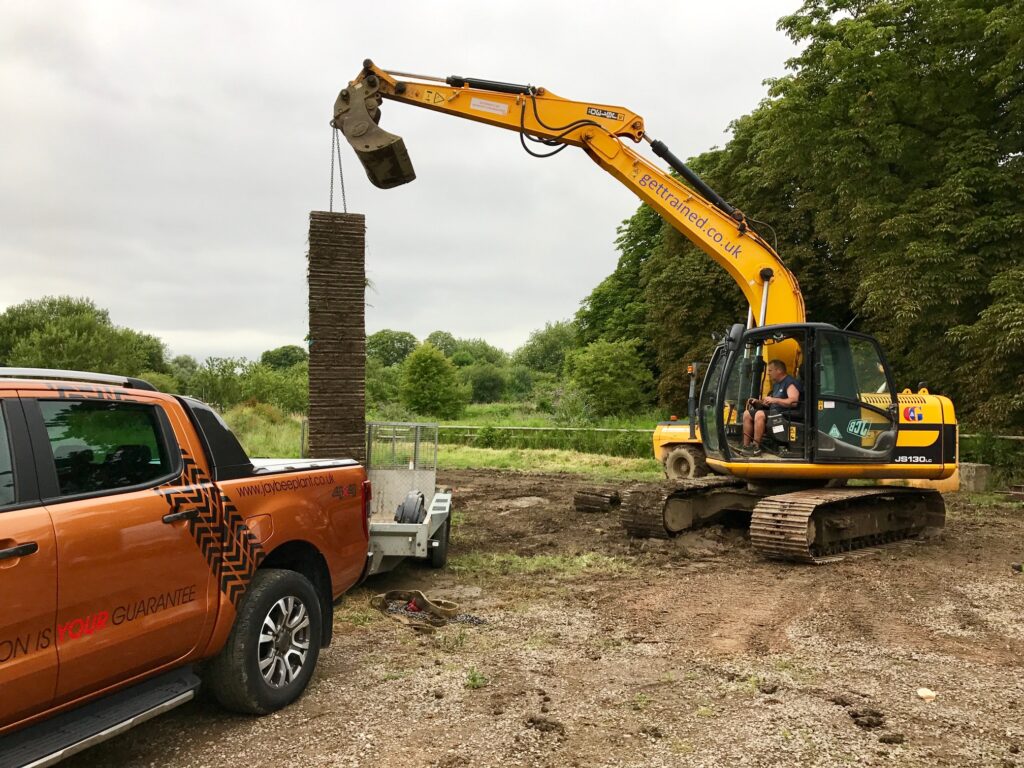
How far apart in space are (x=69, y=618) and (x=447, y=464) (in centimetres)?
1891

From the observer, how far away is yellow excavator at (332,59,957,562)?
8.91 m

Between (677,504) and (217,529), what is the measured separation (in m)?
6.82

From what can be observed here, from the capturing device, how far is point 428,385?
52812 millimetres

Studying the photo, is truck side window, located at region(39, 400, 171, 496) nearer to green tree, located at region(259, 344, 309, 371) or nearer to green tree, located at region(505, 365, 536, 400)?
green tree, located at region(505, 365, 536, 400)

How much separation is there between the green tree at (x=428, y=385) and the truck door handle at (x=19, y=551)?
155 ft

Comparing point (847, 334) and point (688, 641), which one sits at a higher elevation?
point (847, 334)

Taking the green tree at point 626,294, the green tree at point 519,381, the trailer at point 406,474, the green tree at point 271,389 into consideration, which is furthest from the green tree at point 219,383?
the green tree at point 519,381

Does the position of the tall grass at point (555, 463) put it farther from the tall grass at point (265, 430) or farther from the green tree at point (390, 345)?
the green tree at point (390, 345)

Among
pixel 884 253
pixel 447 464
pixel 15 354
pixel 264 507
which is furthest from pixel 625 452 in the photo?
pixel 15 354

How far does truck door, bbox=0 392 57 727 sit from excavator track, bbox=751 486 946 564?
701cm

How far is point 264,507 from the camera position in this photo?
423 cm

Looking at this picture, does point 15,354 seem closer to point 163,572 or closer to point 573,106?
point 573,106

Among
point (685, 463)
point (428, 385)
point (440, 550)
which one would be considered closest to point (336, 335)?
point (440, 550)

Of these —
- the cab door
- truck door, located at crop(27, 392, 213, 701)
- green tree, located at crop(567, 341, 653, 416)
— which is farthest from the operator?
green tree, located at crop(567, 341, 653, 416)
